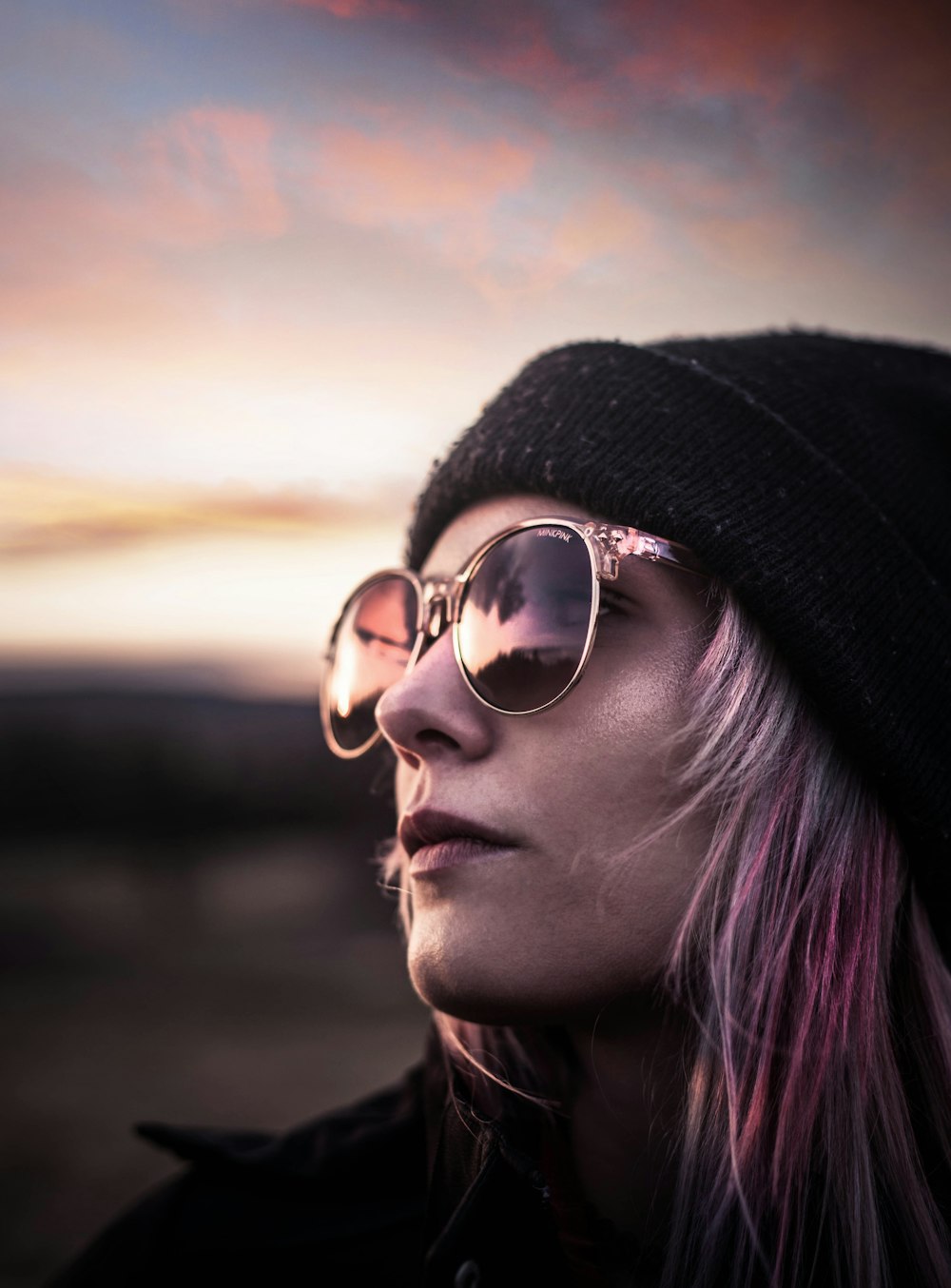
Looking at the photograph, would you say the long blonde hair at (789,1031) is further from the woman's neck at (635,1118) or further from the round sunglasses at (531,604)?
the round sunglasses at (531,604)

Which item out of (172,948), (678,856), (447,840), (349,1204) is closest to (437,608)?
(447,840)

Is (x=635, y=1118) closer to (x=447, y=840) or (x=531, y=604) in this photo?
(x=447, y=840)

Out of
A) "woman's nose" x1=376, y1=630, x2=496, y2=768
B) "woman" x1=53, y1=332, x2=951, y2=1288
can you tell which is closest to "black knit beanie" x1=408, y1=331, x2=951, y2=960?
"woman" x1=53, y1=332, x2=951, y2=1288

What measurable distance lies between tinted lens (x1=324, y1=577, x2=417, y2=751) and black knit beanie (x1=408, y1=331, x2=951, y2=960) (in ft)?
0.71

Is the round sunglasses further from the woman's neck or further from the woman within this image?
the woman's neck

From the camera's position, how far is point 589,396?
167cm

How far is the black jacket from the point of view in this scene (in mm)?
1333

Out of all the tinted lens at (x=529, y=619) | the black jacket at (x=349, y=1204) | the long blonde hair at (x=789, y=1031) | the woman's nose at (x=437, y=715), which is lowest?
the black jacket at (x=349, y=1204)

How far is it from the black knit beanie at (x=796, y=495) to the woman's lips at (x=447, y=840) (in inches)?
22.1

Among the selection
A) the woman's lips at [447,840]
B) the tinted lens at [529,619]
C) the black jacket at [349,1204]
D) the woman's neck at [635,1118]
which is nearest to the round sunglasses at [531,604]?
the tinted lens at [529,619]

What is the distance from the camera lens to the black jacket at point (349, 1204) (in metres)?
1.33

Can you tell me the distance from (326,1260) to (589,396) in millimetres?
1693

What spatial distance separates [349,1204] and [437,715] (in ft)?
3.44

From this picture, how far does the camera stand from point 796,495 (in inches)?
59.7
